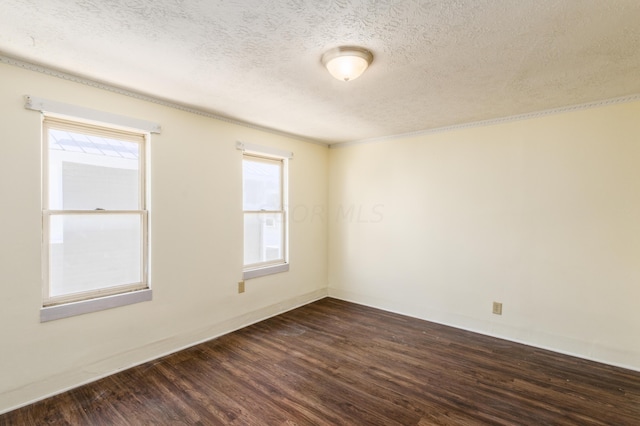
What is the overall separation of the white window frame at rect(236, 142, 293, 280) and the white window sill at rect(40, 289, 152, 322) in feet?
3.82

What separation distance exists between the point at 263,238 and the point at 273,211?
0.39 metres

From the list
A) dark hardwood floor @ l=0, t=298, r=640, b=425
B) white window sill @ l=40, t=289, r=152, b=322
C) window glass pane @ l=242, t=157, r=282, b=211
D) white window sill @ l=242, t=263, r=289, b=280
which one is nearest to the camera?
dark hardwood floor @ l=0, t=298, r=640, b=425

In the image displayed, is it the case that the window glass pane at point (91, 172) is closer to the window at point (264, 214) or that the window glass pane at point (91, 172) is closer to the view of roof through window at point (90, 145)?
the view of roof through window at point (90, 145)

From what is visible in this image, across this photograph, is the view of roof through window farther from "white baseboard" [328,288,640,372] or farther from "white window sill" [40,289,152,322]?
"white baseboard" [328,288,640,372]

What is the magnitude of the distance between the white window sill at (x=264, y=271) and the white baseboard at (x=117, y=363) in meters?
0.45

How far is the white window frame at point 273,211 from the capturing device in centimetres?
373

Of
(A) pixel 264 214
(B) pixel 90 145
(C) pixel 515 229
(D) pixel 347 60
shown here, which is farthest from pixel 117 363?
(C) pixel 515 229

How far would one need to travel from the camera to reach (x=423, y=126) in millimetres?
3752

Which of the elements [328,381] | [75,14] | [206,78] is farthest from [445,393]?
[75,14]

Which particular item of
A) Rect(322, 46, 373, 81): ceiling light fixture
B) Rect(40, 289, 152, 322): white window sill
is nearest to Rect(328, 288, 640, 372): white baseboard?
Rect(40, 289, 152, 322): white window sill

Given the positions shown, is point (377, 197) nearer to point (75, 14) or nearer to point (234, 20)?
point (234, 20)

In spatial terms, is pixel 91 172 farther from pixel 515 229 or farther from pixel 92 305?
pixel 515 229

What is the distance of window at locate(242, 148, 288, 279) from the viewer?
3826mm

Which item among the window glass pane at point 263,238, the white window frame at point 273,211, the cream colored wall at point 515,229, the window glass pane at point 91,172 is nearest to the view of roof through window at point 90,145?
the window glass pane at point 91,172
